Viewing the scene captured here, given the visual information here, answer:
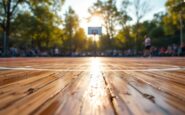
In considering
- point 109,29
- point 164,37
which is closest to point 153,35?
point 164,37

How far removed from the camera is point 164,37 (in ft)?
196

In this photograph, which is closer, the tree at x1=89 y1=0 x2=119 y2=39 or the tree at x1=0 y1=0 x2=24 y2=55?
the tree at x1=0 y1=0 x2=24 y2=55

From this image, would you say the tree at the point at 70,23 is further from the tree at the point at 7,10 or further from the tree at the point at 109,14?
the tree at the point at 7,10

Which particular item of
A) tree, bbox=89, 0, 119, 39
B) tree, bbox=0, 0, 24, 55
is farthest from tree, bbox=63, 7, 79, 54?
tree, bbox=0, 0, 24, 55

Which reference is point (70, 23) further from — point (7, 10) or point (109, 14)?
point (7, 10)

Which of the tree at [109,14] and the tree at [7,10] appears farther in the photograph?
the tree at [109,14]

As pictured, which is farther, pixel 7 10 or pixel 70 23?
pixel 70 23

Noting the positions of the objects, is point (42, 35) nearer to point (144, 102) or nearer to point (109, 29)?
point (109, 29)

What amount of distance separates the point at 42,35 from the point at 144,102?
38092mm

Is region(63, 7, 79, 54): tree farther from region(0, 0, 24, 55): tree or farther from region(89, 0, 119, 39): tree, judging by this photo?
region(0, 0, 24, 55): tree

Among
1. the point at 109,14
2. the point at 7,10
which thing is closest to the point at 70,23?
the point at 109,14

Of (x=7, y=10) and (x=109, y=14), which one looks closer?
(x=7, y=10)

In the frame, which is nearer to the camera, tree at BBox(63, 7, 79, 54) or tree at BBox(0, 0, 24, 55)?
tree at BBox(0, 0, 24, 55)

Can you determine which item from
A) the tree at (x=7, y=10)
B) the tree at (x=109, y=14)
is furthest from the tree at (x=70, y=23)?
the tree at (x=7, y=10)
